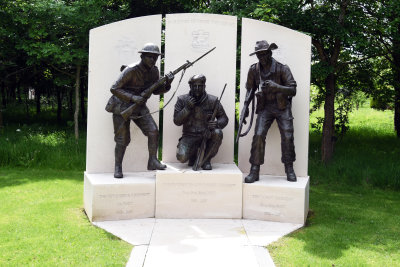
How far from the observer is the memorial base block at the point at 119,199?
591 centimetres

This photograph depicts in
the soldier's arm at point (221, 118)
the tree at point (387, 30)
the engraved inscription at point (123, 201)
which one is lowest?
the engraved inscription at point (123, 201)

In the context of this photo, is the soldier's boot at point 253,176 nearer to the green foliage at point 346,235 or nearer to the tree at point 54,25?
the green foliage at point 346,235

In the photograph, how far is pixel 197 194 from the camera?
613 centimetres

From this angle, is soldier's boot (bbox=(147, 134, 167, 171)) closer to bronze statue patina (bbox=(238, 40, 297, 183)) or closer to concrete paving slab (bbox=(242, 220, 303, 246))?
bronze statue patina (bbox=(238, 40, 297, 183))

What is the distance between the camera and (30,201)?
689cm

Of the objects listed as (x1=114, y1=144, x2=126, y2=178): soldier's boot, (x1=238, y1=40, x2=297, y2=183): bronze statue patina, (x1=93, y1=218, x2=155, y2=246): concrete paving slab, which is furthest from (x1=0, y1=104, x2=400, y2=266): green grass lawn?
(x1=238, y1=40, x2=297, y2=183): bronze statue patina

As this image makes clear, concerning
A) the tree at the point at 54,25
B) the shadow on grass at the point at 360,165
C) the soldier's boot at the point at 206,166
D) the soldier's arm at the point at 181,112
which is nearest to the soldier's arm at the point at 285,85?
the soldier's arm at the point at 181,112

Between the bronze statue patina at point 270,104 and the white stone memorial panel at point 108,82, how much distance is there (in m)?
1.66

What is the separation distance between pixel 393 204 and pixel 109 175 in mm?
4717

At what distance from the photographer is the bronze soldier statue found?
241 inches

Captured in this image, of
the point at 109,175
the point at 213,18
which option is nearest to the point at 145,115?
the point at 109,175

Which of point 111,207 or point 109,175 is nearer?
point 111,207

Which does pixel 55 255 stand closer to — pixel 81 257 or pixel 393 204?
pixel 81 257

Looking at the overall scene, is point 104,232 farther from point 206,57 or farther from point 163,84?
point 206,57
